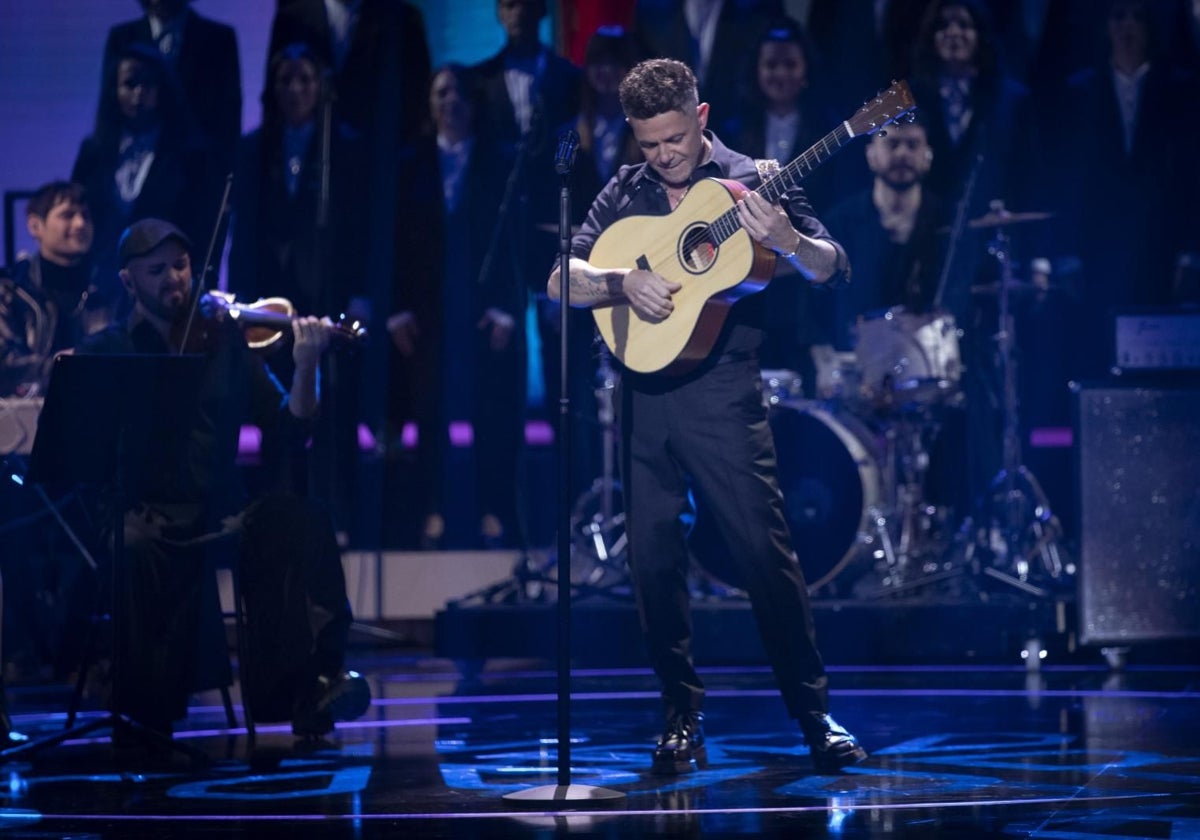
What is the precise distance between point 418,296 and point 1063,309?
325 cm

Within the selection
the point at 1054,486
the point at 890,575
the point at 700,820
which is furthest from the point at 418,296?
the point at 700,820

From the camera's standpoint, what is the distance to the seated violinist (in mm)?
5586

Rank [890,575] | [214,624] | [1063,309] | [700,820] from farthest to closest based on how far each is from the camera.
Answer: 1. [1063,309]
2. [890,575]
3. [214,624]
4. [700,820]

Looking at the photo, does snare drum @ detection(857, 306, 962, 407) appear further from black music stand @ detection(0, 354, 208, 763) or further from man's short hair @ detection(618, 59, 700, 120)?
black music stand @ detection(0, 354, 208, 763)

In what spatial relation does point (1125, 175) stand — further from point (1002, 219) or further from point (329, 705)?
point (329, 705)

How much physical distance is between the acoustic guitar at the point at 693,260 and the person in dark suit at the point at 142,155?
4746 mm

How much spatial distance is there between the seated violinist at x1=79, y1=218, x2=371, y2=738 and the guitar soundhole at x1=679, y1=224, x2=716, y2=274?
126cm

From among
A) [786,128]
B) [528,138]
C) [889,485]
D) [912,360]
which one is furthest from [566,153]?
[786,128]

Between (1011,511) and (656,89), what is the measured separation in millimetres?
3953

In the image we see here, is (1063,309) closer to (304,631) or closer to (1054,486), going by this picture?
(1054,486)

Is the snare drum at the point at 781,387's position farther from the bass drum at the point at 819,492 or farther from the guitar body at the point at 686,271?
the guitar body at the point at 686,271

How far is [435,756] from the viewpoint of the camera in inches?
207

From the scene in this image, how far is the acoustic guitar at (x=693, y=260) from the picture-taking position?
468cm

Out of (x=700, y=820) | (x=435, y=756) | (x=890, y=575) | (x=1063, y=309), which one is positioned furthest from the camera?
(x=1063, y=309)
